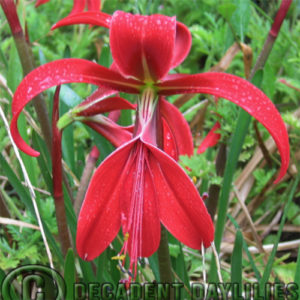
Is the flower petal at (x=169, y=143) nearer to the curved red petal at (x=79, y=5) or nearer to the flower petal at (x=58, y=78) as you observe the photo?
the flower petal at (x=58, y=78)

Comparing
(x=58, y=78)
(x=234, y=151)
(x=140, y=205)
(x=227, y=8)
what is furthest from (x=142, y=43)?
(x=227, y=8)

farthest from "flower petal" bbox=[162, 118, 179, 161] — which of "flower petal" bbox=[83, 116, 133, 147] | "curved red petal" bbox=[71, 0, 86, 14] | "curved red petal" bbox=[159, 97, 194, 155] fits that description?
"curved red petal" bbox=[71, 0, 86, 14]

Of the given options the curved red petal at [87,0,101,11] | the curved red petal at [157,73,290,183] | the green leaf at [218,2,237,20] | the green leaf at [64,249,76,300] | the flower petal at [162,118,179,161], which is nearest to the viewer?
the curved red petal at [157,73,290,183]

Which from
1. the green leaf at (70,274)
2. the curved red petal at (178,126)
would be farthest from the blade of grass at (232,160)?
Result: the green leaf at (70,274)

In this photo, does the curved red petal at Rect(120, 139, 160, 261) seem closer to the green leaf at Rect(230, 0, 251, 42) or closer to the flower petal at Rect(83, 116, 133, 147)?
the flower petal at Rect(83, 116, 133, 147)

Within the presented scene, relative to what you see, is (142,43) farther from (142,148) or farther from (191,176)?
(191,176)
